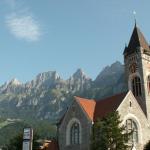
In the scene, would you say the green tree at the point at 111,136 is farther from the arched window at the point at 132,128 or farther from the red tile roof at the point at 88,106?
the arched window at the point at 132,128

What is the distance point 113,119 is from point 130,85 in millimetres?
20906

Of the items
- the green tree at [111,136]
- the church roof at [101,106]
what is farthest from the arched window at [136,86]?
the green tree at [111,136]

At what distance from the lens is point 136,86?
61531 millimetres

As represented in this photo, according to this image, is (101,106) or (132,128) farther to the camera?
(101,106)

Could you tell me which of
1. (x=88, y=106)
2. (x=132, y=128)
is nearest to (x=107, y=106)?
(x=88, y=106)

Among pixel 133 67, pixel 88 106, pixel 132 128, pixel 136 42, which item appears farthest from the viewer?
pixel 136 42

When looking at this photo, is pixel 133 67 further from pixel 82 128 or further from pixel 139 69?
pixel 82 128

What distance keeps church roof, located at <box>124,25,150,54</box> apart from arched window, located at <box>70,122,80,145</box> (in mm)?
19623

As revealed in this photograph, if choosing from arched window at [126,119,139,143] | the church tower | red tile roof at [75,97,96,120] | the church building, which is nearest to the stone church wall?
the church building

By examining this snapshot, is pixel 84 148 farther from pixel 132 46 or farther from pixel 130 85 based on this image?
pixel 132 46

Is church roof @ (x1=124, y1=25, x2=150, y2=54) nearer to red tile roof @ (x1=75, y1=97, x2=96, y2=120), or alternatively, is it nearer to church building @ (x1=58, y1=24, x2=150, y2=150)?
church building @ (x1=58, y1=24, x2=150, y2=150)

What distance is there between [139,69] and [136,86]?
10.6 ft

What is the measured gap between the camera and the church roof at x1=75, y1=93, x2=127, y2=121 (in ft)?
173

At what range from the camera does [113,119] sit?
43.0m
